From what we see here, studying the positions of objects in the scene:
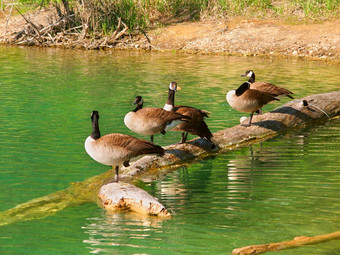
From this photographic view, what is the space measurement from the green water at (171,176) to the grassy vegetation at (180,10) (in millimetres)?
9343

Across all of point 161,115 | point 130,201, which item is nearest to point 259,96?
point 161,115

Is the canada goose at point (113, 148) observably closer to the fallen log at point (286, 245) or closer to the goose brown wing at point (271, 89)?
the fallen log at point (286, 245)

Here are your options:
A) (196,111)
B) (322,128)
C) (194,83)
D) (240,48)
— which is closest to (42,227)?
(196,111)

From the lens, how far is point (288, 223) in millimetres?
9359

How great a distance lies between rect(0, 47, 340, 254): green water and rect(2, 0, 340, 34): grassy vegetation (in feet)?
30.7

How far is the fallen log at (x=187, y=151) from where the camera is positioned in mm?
10352

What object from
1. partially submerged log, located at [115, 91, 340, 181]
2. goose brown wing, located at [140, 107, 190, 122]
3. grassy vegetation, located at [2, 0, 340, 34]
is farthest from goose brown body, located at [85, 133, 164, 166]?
grassy vegetation, located at [2, 0, 340, 34]

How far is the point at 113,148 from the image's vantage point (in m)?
10.4

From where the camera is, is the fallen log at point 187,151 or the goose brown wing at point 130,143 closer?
the fallen log at point 187,151

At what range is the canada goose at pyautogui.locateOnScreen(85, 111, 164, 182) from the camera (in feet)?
34.1

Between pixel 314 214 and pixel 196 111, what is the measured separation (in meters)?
4.10

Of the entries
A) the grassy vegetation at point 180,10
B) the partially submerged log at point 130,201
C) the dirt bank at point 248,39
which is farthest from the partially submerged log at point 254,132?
the grassy vegetation at point 180,10

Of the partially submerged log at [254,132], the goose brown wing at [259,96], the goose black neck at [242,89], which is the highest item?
the goose black neck at [242,89]

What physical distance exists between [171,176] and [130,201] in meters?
2.40
